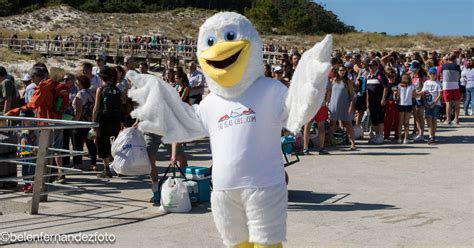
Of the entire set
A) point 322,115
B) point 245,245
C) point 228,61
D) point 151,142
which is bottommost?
point 245,245

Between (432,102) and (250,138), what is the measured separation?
10.1 meters

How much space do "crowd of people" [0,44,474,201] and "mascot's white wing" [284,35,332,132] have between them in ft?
12.6

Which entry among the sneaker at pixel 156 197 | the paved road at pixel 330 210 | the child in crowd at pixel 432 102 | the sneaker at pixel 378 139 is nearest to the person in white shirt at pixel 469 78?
the child in crowd at pixel 432 102

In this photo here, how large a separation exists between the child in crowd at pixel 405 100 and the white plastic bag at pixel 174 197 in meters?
7.52

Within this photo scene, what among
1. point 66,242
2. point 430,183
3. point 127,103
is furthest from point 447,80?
point 66,242

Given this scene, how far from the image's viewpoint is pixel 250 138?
17.1 feet

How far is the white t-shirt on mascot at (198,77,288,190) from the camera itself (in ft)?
17.0

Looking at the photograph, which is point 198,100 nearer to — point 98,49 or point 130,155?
point 130,155

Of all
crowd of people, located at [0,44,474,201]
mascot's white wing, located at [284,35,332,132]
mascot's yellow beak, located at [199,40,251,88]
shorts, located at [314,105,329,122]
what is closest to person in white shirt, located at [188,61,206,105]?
crowd of people, located at [0,44,474,201]

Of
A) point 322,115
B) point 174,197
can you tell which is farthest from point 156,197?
point 322,115

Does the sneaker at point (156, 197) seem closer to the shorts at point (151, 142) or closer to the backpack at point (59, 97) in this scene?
the shorts at point (151, 142)

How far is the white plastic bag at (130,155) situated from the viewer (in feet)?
28.5

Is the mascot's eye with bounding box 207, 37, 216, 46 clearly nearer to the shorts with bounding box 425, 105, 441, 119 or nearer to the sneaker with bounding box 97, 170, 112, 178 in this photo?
the sneaker with bounding box 97, 170, 112, 178

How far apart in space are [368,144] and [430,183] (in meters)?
4.58
